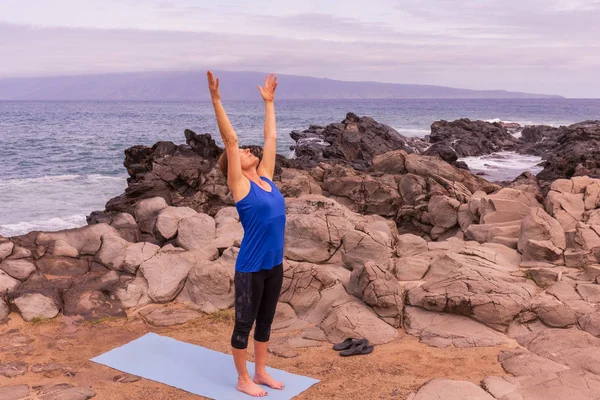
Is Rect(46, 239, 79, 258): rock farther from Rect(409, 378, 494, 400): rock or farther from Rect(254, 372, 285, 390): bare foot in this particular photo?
Rect(409, 378, 494, 400): rock

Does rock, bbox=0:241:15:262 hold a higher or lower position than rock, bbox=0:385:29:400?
higher

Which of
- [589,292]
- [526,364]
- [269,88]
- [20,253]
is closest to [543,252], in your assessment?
[589,292]

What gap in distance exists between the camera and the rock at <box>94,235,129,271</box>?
9.07m

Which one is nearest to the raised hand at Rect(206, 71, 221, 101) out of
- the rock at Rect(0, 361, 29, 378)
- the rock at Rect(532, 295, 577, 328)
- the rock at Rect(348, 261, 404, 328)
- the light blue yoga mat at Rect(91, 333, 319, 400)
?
the light blue yoga mat at Rect(91, 333, 319, 400)

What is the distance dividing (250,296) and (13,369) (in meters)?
2.78

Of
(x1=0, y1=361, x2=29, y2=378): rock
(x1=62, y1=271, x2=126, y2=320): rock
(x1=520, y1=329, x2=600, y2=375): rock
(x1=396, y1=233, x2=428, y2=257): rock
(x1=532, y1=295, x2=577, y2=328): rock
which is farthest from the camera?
(x1=396, y1=233, x2=428, y2=257): rock

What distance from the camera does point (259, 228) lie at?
5.33m

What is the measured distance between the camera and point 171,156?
57.9 feet

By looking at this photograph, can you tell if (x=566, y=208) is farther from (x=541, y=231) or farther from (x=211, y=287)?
(x=211, y=287)

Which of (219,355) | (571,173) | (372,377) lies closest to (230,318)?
(219,355)

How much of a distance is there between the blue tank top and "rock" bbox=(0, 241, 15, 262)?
16.2 feet

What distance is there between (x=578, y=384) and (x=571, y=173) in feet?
53.2

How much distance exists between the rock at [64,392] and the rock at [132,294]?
90.6 inches

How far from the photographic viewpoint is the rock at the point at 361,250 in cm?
886
